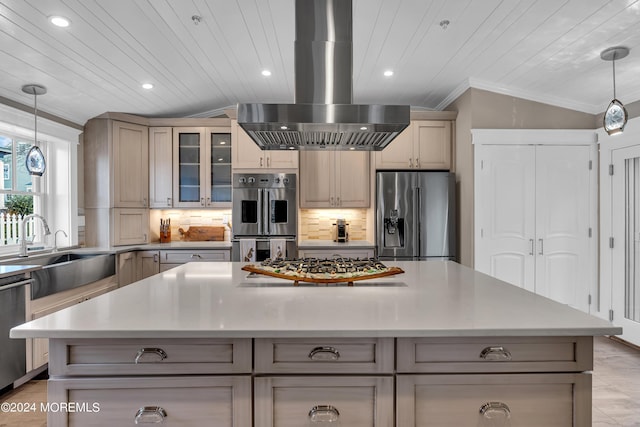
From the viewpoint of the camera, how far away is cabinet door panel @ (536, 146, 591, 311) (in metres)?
4.14

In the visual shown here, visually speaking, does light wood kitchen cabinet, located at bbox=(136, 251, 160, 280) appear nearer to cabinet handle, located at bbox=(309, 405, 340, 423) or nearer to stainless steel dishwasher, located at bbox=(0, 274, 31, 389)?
stainless steel dishwasher, located at bbox=(0, 274, 31, 389)

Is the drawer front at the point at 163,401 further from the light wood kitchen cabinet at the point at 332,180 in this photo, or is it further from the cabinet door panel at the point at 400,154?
the cabinet door panel at the point at 400,154

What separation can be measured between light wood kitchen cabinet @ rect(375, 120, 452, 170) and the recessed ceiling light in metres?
3.10

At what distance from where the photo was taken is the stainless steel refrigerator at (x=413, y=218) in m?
4.30

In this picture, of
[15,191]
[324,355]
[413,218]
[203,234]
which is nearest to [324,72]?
[324,355]

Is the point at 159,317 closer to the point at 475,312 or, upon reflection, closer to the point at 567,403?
the point at 475,312

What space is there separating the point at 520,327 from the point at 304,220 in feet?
12.5

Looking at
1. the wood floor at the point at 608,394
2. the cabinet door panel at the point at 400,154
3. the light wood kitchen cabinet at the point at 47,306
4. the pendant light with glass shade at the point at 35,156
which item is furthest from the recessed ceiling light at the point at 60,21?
the cabinet door panel at the point at 400,154

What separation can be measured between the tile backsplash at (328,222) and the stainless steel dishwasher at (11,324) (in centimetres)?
292

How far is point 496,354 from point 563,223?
11.1 feet

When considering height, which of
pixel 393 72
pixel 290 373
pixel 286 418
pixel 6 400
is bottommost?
pixel 6 400

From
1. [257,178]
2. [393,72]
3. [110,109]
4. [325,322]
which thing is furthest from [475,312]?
[110,109]

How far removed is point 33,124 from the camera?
3617 millimetres

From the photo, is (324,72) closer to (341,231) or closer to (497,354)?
(497,354)
